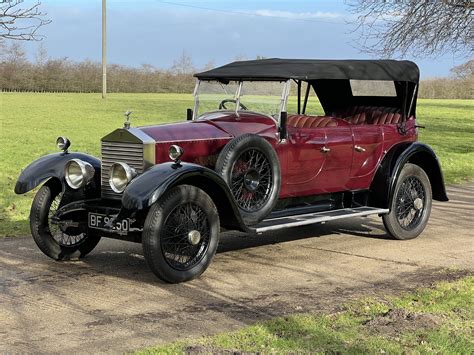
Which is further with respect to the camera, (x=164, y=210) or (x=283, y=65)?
(x=283, y=65)

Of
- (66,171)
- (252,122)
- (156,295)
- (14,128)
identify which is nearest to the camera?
(156,295)

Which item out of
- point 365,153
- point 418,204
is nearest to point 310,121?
point 365,153

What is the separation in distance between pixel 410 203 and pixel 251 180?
2460 millimetres

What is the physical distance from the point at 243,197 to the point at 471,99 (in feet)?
228

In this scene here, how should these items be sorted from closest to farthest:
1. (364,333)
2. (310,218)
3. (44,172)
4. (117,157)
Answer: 1. (364,333)
2. (117,157)
3. (44,172)
4. (310,218)

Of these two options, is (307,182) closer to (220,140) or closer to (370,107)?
(220,140)

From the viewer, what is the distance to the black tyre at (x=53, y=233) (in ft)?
23.0

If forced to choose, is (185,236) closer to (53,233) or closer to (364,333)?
(53,233)

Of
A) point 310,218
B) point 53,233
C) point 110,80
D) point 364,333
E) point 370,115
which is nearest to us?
point 364,333

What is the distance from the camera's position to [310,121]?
8227mm

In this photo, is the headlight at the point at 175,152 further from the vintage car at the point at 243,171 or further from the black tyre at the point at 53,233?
the black tyre at the point at 53,233

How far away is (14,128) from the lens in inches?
1025

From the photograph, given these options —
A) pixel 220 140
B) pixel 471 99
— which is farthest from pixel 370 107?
pixel 471 99

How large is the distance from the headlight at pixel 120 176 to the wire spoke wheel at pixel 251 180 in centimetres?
97
